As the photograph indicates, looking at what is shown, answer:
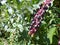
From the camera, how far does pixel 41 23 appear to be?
2443 millimetres

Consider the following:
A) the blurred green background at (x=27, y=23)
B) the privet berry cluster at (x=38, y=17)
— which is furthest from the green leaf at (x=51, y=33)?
the privet berry cluster at (x=38, y=17)

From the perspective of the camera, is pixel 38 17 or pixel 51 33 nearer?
pixel 38 17

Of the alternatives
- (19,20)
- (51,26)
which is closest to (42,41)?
(51,26)

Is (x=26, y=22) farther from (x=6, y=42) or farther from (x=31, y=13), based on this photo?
(x=6, y=42)

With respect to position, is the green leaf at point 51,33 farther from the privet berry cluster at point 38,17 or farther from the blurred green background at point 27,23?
→ the privet berry cluster at point 38,17

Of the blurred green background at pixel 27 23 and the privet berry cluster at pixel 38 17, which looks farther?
the blurred green background at pixel 27 23

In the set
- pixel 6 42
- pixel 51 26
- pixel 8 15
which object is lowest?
pixel 6 42

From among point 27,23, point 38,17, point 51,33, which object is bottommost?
point 51,33

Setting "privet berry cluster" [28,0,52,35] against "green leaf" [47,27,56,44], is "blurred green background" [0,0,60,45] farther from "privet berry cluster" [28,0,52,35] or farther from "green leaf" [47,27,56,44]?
"privet berry cluster" [28,0,52,35]

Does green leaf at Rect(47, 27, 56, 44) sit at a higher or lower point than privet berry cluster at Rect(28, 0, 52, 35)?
lower

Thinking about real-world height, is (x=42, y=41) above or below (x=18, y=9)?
below

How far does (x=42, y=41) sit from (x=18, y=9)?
463mm

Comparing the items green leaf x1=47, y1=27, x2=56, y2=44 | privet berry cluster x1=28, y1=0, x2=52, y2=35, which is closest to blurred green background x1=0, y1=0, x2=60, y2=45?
green leaf x1=47, y1=27, x2=56, y2=44

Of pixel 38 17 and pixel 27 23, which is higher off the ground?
pixel 38 17
